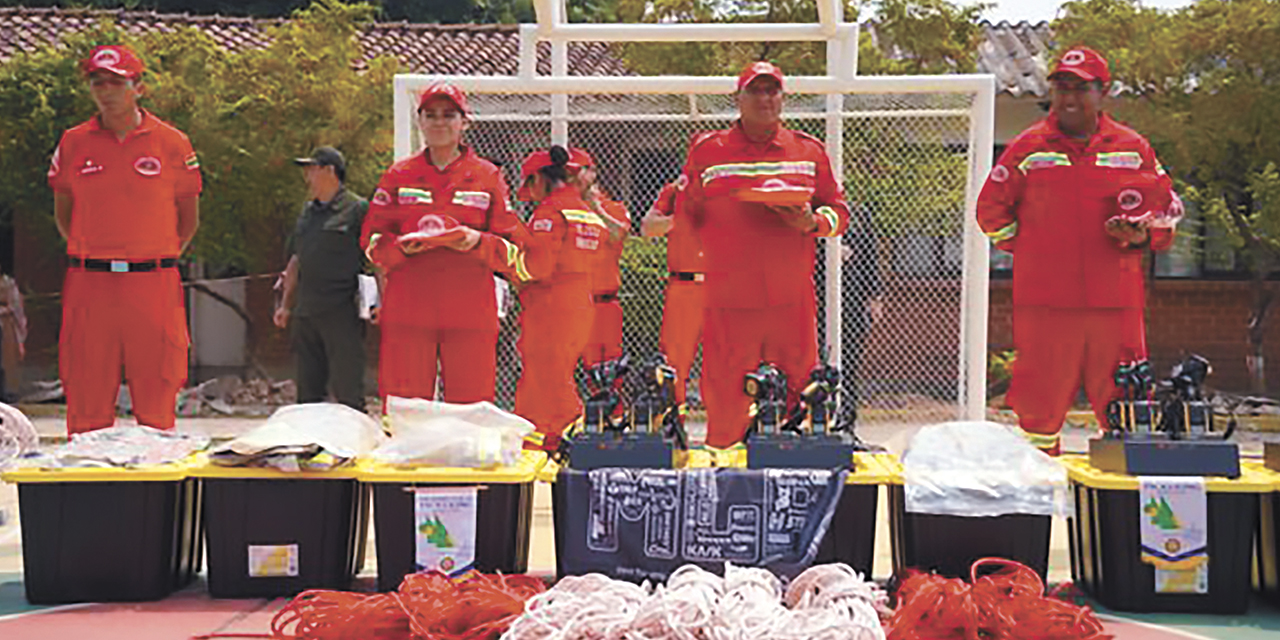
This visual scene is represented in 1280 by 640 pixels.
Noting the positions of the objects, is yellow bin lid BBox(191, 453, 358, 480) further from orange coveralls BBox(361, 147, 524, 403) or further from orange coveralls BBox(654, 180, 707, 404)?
orange coveralls BBox(654, 180, 707, 404)

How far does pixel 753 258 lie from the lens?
6.10m

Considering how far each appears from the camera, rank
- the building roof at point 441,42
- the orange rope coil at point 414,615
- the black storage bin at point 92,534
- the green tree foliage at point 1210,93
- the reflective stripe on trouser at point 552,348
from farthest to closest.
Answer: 1. the building roof at point 441,42
2. the green tree foliage at point 1210,93
3. the reflective stripe on trouser at point 552,348
4. the black storage bin at point 92,534
5. the orange rope coil at point 414,615

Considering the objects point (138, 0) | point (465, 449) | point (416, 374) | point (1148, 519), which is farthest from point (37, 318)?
→ point (1148, 519)

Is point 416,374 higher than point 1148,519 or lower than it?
higher

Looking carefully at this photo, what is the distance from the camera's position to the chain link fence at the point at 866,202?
870 centimetres

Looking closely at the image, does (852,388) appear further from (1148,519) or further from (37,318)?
(37,318)

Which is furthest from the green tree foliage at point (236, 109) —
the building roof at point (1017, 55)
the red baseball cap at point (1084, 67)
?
the red baseball cap at point (1084, 67)

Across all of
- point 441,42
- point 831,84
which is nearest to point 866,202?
point 831,84

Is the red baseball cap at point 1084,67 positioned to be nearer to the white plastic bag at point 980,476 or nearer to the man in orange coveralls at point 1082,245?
the man in orange coveralls at point 1082,245

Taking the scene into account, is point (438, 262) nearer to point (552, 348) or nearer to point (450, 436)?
point (450, 436)

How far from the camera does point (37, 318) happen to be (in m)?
13.7

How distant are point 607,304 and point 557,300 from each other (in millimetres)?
770

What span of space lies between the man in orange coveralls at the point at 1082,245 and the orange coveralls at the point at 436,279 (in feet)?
7.25

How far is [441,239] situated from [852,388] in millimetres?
4180
